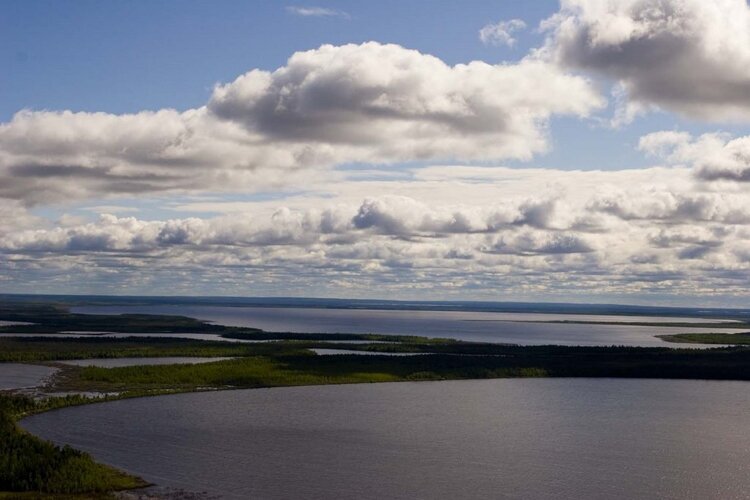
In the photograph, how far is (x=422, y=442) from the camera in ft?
280

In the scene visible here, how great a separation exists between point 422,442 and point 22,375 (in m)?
82.6

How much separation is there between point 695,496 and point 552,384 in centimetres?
7495

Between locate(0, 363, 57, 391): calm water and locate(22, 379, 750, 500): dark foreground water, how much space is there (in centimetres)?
2630

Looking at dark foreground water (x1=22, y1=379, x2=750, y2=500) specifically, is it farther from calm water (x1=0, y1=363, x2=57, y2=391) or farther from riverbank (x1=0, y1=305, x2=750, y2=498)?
calm water (x1=0, y1=363, x2=57, y2=391)

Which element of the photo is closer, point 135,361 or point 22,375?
point 22,375

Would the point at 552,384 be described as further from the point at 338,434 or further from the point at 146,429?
the point at 146,429

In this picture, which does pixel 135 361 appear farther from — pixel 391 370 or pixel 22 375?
pixel 391 370

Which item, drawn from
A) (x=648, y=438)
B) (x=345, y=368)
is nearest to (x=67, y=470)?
(x=648, y=438)

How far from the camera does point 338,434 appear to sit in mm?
88750

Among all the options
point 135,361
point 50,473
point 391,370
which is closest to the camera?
point 50,473

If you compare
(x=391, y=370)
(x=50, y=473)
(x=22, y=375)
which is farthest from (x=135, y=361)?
(x=50, y=473)

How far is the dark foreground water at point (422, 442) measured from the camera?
6775 cm

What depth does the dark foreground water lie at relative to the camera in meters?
67.8

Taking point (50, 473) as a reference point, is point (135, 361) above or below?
above
